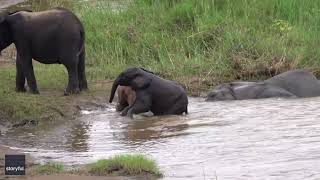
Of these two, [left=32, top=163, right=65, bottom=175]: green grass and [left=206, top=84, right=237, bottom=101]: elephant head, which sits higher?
[left=32, top=163, right=65, bottom=175]: green grass

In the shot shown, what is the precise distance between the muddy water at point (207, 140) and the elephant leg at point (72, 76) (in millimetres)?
725

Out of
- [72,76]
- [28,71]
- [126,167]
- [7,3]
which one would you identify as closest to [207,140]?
[126,167]

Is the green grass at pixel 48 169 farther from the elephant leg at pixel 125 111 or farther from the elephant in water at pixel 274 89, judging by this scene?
the elephant in water at pixel 274 89

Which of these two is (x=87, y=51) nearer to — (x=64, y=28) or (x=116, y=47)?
(x=116, y=47)

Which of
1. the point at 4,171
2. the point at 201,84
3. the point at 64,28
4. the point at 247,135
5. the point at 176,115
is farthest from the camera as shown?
the point at 201,84

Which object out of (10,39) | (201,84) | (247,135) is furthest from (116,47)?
(247,135)

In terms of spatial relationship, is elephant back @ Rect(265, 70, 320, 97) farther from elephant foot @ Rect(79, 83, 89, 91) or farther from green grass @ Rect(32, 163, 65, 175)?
green grass @ Rect(32, 163, 65, 175)

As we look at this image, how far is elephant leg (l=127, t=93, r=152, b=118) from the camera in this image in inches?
463

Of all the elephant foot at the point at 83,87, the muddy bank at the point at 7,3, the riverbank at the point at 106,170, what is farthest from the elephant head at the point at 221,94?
the muddy bank at the point at 7,3

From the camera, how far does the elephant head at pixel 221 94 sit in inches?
509

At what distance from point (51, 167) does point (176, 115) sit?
14.3 feet

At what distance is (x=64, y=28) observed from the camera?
1276 centimetres

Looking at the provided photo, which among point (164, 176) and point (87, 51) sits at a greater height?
point (164, 176)

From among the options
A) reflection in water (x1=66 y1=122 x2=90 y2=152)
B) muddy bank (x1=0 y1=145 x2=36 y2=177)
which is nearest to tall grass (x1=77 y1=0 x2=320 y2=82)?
reflection in water (x1=66 y1=122 x2=90 y2=152)
